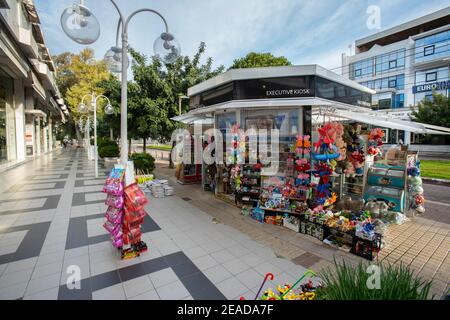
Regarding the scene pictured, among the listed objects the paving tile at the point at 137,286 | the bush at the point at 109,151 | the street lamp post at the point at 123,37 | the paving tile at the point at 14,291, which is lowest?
the paving tile at the point at 137,286

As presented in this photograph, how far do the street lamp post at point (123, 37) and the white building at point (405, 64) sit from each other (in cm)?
2175

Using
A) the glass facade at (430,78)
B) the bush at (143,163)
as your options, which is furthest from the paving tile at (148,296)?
the glass facade at (430,78)

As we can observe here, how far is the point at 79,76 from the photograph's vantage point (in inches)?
1019

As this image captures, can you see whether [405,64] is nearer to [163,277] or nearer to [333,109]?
[333,109]

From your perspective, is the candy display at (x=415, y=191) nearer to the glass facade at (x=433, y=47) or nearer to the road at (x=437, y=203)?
the road at (x=437, y=203)

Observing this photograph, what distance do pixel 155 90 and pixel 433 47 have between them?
26.6 m

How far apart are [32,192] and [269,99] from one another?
803 cm

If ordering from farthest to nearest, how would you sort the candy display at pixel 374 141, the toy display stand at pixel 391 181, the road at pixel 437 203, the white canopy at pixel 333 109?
1. the candy display at pixel 374 141
2. the road at pixel 437 203
3. the toy display stand at pixel 391 181
4. the white canopy at pixel 333 109

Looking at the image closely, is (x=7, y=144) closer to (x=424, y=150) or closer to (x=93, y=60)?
(x=93, y=60)

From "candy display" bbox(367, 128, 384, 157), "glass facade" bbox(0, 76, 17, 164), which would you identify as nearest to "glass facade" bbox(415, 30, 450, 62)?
"candy display" bbox(367, 128, 384, 157)

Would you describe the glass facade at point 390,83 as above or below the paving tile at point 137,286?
above

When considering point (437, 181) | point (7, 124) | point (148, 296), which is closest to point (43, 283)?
point (148, 296)

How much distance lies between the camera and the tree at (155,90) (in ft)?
35.4
